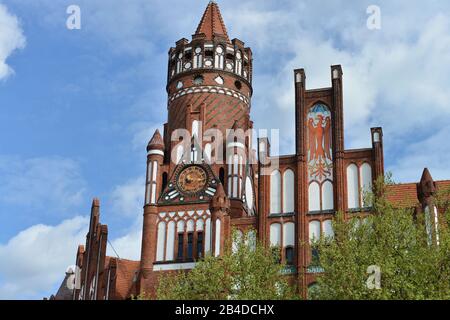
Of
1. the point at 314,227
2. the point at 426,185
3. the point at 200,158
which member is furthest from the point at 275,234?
the point at 200,158

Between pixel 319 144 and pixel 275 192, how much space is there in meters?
3.35

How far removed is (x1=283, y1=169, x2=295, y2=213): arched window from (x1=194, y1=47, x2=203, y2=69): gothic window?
39.8ft

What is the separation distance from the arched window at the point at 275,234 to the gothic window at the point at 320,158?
1.88m

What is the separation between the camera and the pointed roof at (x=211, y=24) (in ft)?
164

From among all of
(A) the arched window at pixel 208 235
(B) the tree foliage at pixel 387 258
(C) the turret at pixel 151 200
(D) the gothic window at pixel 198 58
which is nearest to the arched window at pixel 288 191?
(A) the arched window at pixel 208 235

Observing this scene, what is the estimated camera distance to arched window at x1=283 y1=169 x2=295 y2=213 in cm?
3722

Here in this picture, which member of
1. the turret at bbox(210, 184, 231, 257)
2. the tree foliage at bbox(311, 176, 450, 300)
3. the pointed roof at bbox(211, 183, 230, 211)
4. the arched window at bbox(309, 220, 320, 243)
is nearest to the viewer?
the tree foliage at bbox(311, 176, 450, 300)

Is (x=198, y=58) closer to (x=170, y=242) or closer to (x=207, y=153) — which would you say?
(x=207, y=153)

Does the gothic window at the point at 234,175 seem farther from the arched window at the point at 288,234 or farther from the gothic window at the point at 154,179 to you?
the arched window at the point at 288,234

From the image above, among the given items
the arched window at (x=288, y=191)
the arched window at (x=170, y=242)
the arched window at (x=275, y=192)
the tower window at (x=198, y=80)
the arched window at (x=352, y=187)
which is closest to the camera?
the arched window at (x=352, y=187)

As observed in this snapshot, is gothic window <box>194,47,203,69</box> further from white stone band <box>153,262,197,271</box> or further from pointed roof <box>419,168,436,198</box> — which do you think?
pointed roof <box>419,168,436,198</box>

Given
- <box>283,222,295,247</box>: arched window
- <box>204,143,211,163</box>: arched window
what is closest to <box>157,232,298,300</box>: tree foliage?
<box>283,222,295,247</box>: arched window
